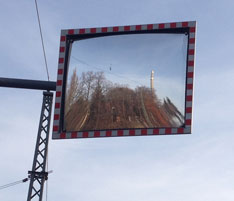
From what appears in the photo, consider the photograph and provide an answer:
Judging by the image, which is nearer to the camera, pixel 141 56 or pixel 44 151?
pixel 141 56

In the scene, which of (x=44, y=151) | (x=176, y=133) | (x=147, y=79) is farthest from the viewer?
(x=44, y=151)

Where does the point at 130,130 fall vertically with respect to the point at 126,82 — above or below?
below

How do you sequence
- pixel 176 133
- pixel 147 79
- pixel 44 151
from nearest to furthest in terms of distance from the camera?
pixel 176 133, pixel 147 79, pixel 44 151

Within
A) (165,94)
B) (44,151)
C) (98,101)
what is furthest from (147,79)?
(44,151)

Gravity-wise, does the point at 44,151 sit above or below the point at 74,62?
below

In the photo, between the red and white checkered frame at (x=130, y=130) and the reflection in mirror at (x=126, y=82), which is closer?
the red and white checkered frame at (x=130, y=130)

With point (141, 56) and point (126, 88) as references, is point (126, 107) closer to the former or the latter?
point (126, 88)

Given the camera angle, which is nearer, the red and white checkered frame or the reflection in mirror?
the red and white checkered frame

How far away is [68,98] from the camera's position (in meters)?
10.5

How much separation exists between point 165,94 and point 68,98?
2.05 metres

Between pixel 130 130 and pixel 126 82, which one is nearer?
pixel 130 130

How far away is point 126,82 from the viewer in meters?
10.5

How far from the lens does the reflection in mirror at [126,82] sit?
10.0m

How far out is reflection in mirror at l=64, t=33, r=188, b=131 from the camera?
10.0 metres
